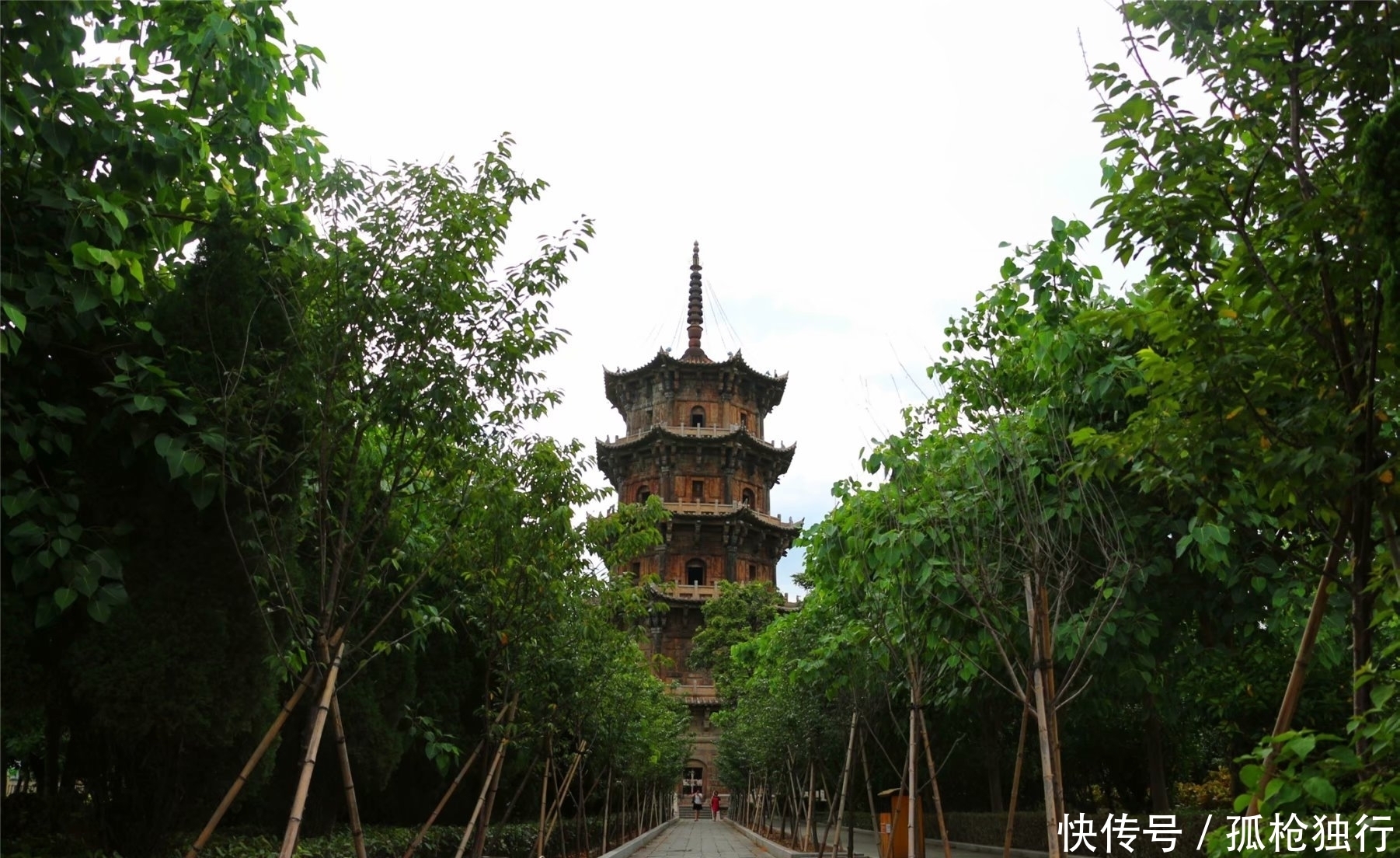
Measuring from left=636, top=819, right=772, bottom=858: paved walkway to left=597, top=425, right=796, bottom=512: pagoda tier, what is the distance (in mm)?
16903

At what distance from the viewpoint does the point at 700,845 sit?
35.1 m

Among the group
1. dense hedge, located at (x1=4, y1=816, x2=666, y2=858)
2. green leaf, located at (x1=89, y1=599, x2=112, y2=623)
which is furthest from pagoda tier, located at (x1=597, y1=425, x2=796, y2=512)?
green leaf, located at (x1=89, y1=599, x2=112, y2=623)

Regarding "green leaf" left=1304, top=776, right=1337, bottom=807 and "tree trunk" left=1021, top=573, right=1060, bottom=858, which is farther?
"tree trunk" left=1021, top=573, right=1060, bottom=858

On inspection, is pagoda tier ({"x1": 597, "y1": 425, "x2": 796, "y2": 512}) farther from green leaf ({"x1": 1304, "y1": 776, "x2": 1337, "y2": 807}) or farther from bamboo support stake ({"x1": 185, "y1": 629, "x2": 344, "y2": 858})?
green leaf ({"x1": 1304, "y1": 776, "x2": 1337, "y2": 807})

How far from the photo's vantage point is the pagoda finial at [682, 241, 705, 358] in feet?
205

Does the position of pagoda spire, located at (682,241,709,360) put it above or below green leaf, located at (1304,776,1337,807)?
above

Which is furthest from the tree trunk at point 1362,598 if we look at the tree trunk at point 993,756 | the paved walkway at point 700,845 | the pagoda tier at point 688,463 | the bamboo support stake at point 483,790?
the pagoda tier at point 688,463

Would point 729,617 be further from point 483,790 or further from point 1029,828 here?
point 483,790

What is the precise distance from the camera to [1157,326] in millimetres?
5035

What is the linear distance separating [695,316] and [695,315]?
0.38 feet

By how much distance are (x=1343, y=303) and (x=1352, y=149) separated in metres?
0.58

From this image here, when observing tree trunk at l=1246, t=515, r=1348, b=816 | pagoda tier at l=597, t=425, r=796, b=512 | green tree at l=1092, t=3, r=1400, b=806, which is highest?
pagoda tier at l=597, t=425, r=796, b=512

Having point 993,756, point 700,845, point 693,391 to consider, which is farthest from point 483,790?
point 693,391

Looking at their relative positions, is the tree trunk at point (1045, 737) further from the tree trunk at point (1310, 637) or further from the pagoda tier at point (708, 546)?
the pagoda tier at point (708, 546)
